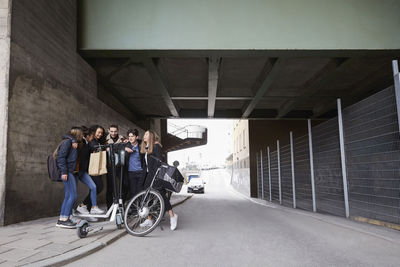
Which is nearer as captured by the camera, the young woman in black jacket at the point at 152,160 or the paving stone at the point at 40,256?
the paving stone at the point at 40,256

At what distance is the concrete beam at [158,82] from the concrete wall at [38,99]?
2.32m

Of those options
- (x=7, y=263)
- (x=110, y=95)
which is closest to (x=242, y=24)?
(x=110, y=95)

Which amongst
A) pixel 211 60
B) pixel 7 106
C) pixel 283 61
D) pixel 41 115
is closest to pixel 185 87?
pixel 211 60

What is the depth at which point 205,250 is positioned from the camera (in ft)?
12.8

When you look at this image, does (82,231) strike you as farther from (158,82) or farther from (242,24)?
(158,82)

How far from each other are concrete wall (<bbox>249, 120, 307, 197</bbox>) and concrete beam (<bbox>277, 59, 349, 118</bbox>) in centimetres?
587

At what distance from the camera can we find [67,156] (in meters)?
4.93

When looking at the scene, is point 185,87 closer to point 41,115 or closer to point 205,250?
point 41,115

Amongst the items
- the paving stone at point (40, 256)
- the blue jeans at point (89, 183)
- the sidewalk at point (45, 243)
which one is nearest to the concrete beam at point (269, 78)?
the blue jeans at point (89, 183)

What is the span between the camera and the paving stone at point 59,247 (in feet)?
11.8

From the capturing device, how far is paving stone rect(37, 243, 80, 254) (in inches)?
142

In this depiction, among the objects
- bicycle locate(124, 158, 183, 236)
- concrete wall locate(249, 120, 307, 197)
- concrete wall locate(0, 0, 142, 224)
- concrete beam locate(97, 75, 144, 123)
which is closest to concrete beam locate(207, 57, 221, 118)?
concrete beam locate(97, 75, 144, 123)

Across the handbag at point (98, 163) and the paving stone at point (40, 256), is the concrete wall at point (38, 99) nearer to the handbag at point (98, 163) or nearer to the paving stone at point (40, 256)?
the handbag at point (98, 163)

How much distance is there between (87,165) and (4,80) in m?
2.06
